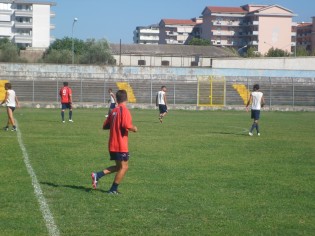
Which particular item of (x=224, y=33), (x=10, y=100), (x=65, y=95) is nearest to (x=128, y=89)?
(x=65, y=95)

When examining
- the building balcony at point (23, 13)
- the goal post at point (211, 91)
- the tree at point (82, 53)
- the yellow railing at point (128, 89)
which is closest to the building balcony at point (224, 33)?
the building balcony at point (23, 13)

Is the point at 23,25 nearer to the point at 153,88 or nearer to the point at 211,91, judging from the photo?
the point at 153,88

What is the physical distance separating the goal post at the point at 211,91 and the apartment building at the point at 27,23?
201 ft

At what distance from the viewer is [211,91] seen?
180 ft

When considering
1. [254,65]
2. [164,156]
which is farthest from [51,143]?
[254,65]

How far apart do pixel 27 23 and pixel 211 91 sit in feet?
214

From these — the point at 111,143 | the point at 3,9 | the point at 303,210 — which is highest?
the point at 3,9

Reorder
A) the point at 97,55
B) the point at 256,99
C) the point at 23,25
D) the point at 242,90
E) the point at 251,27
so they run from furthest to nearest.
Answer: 1. the point at 251,27
2. the point at 23,25
3. the point at 97,55
4. the point at 242,90
5. the point at 256,99

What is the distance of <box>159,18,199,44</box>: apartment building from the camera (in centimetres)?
16300

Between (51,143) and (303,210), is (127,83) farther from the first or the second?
(303,210)

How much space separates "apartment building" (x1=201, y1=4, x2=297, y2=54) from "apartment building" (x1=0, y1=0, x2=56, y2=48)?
33.0m

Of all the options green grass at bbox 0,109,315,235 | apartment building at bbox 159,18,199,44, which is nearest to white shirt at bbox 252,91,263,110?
green grass at bbox 0,109,315,235

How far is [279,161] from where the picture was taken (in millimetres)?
16750

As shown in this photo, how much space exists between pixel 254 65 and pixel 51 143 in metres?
55.3
